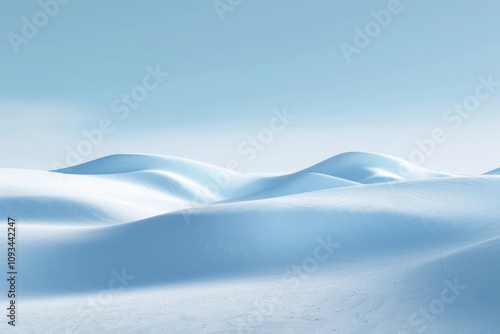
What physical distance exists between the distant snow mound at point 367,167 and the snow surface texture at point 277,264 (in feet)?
164

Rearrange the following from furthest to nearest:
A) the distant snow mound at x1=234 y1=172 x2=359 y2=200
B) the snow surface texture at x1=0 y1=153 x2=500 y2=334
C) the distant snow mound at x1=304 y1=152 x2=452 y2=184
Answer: the distant snow mound at x1=304 y1=152 x2=452 y2=184
the distant snow mound at x1=234 y1=172 x2=359 y2=200
the snow surface texture at x1=0 y1=153 x2=500 y2=334

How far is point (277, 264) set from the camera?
16938mm

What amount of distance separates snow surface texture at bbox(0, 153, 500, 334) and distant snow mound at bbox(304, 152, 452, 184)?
49.9m

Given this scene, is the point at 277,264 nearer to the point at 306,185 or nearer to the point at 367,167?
the point at 306,185

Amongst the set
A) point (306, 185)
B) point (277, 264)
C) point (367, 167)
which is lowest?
point (367, 167)

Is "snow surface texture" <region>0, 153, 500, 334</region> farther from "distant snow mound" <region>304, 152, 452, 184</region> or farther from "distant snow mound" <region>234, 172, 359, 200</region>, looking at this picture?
"distant snow mound" <region>304, 152, 452, 184</region>

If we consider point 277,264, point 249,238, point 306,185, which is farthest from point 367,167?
point 277,264

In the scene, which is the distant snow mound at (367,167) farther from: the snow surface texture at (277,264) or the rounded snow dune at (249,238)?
the rounded snow dune at (249,238)

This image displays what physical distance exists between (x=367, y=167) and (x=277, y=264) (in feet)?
233

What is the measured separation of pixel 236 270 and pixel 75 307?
624cm

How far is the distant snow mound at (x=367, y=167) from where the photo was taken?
80000mm

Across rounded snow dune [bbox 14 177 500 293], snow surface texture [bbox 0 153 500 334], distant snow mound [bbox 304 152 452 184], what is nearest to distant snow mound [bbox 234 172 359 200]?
distant snow mound [bbox 304 152 452 184]

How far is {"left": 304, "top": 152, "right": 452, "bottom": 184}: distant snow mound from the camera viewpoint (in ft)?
262

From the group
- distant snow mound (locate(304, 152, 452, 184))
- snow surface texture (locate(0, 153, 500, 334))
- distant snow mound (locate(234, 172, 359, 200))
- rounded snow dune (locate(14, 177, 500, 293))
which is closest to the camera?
snow surface texture (locate(0, 153, 500, 334))
